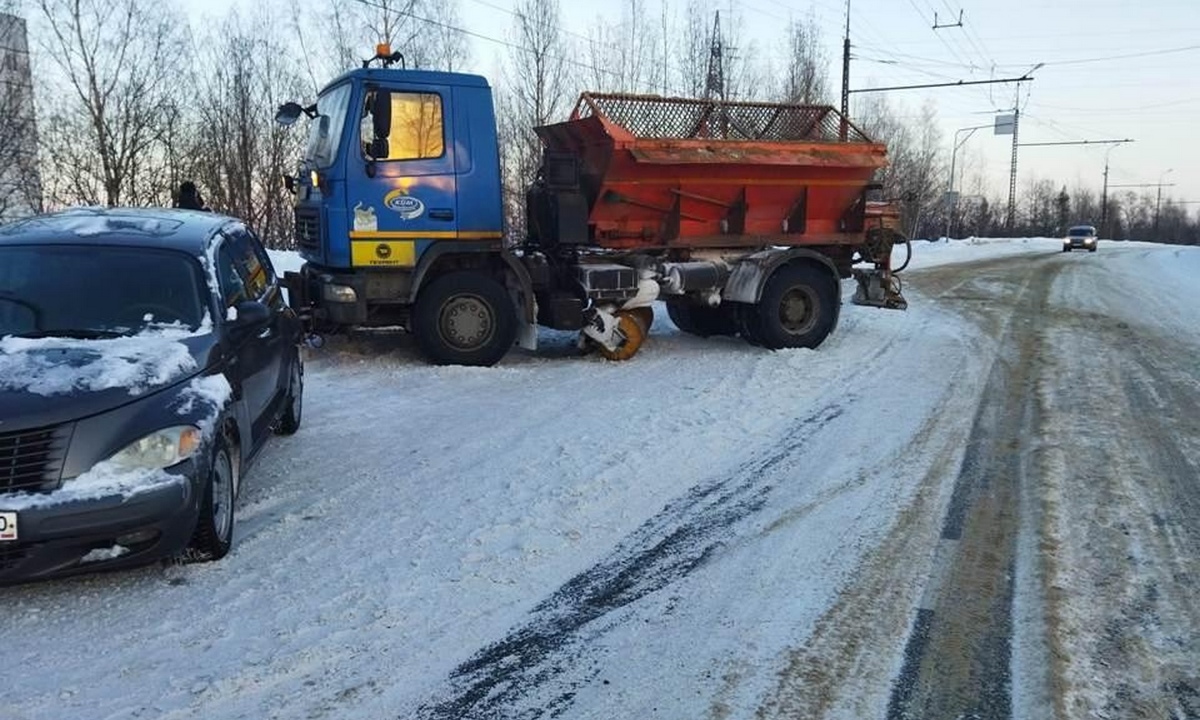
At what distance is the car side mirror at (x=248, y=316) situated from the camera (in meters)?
5.38

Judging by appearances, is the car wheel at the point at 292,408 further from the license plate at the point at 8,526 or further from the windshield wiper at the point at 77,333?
the license plate at the point at 8,526

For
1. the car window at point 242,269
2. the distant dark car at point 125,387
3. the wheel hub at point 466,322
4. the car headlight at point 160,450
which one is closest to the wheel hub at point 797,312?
the wheel hub at point 466,322

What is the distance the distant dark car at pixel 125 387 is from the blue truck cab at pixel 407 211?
8.88 ft

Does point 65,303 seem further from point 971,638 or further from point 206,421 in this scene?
point 971,638

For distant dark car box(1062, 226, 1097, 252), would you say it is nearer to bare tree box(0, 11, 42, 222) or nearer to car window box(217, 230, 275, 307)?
bare tree box(0, 11, 42, 222)

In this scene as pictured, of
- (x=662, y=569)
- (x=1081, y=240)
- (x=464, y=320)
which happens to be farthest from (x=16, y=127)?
(x=1081, y=240)

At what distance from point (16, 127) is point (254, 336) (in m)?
17.5

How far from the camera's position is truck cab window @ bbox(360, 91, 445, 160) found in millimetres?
8859

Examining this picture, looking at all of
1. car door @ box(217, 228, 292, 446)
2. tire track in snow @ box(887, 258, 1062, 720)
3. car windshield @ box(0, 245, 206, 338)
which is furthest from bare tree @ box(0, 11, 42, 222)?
tire track in snow @ box(887, 258, 1062, 720)

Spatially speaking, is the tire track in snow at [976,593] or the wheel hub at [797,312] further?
the wheel hub at [797,312]

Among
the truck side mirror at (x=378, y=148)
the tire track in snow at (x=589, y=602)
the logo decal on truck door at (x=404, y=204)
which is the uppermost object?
the truck side mirror at (x=378, y=148)

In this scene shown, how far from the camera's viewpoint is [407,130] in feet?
29.6

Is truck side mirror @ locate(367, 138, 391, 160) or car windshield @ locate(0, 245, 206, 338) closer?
car windshield @ locate(0, 245, 206, 338)

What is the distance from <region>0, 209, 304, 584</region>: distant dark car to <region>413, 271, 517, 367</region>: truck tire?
322cm
